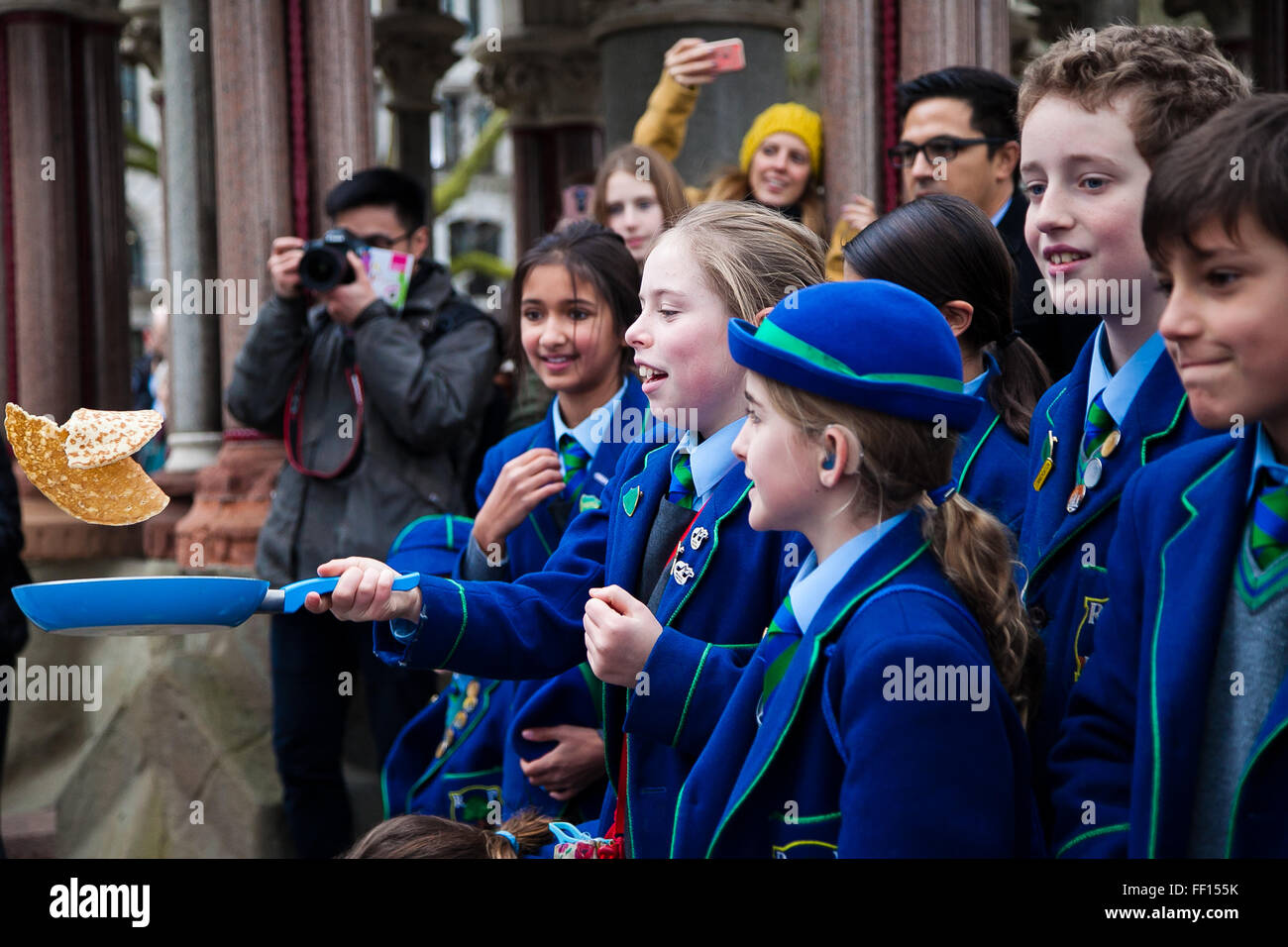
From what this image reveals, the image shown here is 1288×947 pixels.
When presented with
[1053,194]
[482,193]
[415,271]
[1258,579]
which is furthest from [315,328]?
[482,193]

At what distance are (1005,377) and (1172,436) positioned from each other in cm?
57

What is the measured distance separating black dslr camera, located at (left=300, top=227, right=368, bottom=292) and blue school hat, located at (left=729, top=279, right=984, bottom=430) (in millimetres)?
2543

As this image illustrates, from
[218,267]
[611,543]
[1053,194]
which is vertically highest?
[218,267]

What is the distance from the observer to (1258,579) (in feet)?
4.92

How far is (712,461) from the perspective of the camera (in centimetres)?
221

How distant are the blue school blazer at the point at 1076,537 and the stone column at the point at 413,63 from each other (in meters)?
8.18

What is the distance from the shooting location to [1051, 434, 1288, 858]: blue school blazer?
148cm

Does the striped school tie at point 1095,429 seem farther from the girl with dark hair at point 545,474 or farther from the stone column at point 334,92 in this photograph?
the stone column at point 334,92

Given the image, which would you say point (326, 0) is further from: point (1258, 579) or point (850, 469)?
point (1258, 579)

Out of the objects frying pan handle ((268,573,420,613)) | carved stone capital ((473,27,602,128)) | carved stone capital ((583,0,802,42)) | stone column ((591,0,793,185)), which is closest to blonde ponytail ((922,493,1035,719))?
frying pan handle ((268,573,420,613))

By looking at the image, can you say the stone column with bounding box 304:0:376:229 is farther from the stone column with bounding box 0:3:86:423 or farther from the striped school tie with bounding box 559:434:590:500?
the striped school tie with bounding box 559:434:590:500

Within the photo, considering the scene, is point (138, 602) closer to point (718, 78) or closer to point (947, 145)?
point (947, 145)

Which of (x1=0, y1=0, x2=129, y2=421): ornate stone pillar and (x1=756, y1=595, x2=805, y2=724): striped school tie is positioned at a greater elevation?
(x1=0, y1=0, x2=129, y2=421): ornate stone pillar

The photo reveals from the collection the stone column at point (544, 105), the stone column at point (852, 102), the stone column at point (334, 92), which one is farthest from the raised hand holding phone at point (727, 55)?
the stone column at point (544, 105)
